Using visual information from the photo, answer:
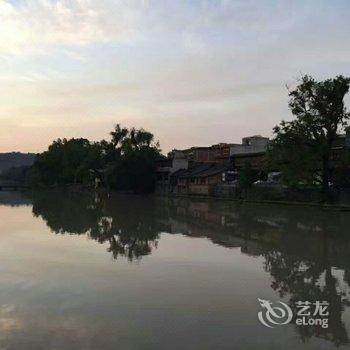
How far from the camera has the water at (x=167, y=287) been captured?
8.12 meters

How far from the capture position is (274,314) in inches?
379

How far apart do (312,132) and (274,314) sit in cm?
3371

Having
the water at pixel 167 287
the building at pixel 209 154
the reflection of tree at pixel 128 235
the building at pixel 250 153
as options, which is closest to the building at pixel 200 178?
the building at pixel 250 153

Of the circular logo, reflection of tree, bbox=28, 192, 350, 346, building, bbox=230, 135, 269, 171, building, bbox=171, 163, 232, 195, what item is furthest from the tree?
the circular logo

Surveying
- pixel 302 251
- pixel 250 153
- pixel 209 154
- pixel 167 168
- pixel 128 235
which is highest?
pixel 209 154

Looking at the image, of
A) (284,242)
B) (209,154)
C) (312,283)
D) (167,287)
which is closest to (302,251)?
(284,242)

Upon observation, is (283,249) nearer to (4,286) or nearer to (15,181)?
(4,286)

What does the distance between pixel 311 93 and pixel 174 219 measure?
1781 cm

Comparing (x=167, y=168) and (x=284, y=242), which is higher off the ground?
(x=167, y=168)

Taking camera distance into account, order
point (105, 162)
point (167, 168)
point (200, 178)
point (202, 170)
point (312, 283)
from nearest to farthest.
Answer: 1. point (312, 283)
2. point (200, 178)
3. point (202, 170)
4. point (167, 168)
5. point (105, 162)

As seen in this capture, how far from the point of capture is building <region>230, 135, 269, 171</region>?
5894cm

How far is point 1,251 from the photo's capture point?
713 inches

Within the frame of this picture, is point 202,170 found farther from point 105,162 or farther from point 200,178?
point 105,162

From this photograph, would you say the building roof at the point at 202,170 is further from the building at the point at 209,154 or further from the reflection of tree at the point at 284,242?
the reflection of tree at the point at 284,242
